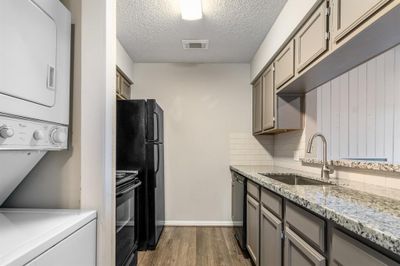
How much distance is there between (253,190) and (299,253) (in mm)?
1106

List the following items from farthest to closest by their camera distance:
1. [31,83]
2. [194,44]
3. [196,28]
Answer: [194,44] < [196,28] < [31,83]

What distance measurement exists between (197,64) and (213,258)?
258 centimetres

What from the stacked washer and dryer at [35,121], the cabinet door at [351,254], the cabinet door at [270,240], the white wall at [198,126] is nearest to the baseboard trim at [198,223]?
the white wall at [198,126]

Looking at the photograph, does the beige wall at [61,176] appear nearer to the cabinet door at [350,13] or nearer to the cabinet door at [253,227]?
the cabinet door at [350,13]

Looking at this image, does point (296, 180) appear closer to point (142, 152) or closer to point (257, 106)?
point (257, 106)

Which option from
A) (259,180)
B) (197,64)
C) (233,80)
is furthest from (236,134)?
(259,180)

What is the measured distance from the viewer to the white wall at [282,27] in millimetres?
2027

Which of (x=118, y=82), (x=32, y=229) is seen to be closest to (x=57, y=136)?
(x=32, y=229)

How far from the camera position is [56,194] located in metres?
1.25

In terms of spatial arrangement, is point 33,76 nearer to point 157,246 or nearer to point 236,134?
point 157,246

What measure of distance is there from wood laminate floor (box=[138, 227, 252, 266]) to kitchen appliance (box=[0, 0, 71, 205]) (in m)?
1.99

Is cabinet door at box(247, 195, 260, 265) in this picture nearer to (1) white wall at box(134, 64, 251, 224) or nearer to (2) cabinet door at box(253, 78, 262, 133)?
(2) cabinet door at box(253, 78, 262, 133)

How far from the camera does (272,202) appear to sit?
192 centimetres

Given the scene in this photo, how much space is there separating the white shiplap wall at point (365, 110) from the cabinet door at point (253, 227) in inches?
31.2
